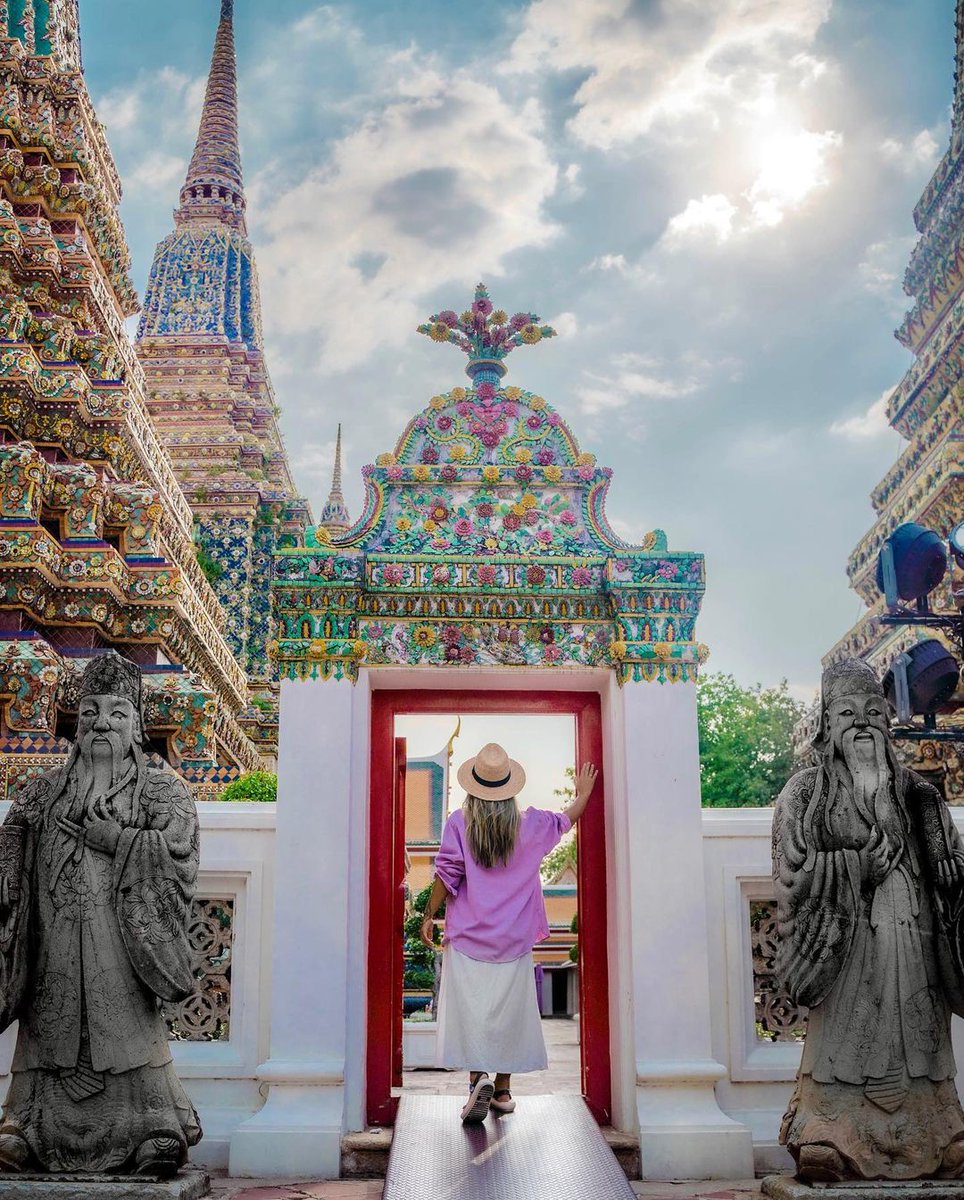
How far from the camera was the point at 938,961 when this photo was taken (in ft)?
16.7

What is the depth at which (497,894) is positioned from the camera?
646 centimetres

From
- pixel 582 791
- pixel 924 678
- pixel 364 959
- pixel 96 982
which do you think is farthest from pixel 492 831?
pixel 924 678

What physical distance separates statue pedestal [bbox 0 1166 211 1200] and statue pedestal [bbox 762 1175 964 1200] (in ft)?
8.19

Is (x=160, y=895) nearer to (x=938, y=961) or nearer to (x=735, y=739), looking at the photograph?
(x=938, y=961)

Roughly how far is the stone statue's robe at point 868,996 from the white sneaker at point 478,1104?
1550 mm

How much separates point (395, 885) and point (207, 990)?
115 centimetres

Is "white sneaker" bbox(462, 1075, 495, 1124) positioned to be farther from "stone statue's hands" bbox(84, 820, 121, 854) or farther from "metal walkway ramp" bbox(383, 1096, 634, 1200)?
"stone statue's hands" bbox(84, 820, 121, 854)

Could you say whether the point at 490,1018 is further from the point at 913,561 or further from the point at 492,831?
the point at 913,561

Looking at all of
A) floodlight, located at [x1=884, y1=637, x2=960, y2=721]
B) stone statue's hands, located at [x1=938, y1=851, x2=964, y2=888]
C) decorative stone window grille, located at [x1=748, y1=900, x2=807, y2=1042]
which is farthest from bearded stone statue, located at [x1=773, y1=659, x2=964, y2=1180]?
floodlight, located at [x1=884, y1=637, x2=960, y2=721]

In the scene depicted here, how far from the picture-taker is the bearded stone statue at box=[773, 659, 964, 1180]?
495 cm

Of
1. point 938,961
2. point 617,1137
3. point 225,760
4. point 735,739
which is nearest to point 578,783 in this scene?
point 617,1137

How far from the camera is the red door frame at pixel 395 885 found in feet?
21.4

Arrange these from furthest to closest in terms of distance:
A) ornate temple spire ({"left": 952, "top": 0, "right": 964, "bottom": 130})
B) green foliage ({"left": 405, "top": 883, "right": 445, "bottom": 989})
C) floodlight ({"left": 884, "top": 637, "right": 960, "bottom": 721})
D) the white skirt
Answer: ornate temple spire ({"left": 952, "top": 0, "right": 964, "bottom": 130}) → green foliage ({"left": 405, "top": 883, "right": 445, "bottom": 989}) → floodlight ({"left": 884, "top": 637, "right": 960, "bottom": 721}) → the white skirt

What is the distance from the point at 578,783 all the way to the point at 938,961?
2.26 metres
